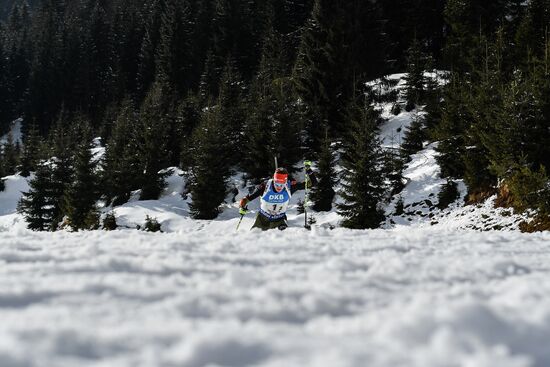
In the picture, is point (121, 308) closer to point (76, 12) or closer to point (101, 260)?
point (101, 260)

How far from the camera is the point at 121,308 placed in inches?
96.3

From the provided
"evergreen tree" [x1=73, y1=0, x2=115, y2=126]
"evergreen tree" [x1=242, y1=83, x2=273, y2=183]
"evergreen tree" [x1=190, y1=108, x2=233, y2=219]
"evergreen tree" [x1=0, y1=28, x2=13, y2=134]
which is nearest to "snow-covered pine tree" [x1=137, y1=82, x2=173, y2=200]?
"evergreen tree" [x1=190, y1=108, x2=233, y2=219]

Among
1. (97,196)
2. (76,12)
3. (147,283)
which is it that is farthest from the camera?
(76,12)

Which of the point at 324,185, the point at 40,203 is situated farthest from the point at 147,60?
the point at 324,185

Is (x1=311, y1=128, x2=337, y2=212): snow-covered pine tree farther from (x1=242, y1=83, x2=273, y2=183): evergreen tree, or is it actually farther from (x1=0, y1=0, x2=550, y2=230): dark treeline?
(x1=242, y1=83, x2=273, y2=183): evergreen tree

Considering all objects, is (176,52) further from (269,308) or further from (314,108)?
(269,308)

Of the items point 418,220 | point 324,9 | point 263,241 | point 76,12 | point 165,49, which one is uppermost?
point 76,12

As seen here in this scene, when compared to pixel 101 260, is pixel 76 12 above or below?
above

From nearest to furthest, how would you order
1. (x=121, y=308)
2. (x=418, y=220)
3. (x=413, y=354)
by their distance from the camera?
(x=413, y=354) → (x=121, y=308) → (x=418, y=220)

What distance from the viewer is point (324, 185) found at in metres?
23.8

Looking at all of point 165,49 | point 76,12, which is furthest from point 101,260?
point 76,12

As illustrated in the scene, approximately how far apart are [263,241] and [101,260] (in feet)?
6.95

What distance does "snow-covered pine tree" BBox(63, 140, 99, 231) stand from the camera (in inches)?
1053

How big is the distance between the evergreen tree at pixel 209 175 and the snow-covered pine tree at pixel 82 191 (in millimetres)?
6316
